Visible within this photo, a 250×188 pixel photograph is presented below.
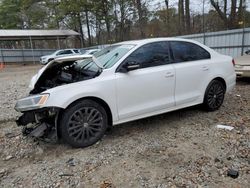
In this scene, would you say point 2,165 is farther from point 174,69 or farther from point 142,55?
point 174,69

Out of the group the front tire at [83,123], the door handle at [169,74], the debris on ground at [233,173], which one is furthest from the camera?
the door handle at [169,74]

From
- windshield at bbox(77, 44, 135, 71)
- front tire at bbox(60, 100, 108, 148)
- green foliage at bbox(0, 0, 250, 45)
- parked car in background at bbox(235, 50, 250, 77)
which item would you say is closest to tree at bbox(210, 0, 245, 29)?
green foliage at bbox(0, 0, 250, 45)

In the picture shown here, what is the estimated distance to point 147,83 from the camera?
404cm

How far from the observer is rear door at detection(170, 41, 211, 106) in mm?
4449

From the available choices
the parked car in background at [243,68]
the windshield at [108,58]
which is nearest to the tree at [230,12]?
the parked car in background at [243,68]

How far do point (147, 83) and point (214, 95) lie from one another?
5.86ft

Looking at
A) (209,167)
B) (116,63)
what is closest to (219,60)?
(116,63)

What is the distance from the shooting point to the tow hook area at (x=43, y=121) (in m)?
3.54

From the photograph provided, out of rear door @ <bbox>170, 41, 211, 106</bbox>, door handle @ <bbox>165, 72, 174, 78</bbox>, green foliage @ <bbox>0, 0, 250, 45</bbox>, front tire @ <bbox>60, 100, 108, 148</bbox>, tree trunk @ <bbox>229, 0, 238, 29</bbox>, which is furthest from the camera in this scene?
green foliage @ <bbox>0, 0, 250, 45</bbox>

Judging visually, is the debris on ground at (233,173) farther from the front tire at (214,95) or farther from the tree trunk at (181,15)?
the tree trunk at (181,15)

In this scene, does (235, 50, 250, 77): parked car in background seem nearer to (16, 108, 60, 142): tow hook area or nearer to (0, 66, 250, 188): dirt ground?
(0, 66, 250, 188): dirt ground

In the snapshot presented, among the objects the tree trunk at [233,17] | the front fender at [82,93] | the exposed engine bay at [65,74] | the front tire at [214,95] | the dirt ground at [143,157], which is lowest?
the dirt ground at [143,157]

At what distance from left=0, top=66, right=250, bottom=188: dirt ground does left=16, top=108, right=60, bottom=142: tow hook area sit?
27cm

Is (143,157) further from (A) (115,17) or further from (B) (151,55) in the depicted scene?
(A) (115,17)
